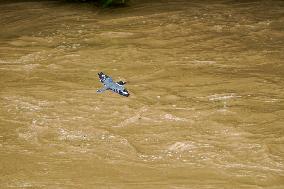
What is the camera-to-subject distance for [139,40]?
5.32m

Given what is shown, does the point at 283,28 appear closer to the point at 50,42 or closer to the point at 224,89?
the point at 224,89

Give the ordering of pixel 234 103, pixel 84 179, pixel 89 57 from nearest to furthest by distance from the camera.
A: pixel 84 179 < pixel 234 103 < pixel 89 57

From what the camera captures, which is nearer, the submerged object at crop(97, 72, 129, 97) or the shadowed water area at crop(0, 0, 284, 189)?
the shadowed water area at crop(0, 0, 284, 189)

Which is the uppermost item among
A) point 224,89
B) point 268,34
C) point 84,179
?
point 268,34

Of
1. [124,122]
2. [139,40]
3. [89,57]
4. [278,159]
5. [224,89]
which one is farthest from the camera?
[139,40]

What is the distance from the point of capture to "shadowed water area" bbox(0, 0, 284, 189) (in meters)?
2.79

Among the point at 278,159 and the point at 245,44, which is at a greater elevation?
the point at 245,44

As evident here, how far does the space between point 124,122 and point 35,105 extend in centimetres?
84

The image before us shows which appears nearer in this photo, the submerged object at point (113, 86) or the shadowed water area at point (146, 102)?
the shadowed water area at point (146, 102)

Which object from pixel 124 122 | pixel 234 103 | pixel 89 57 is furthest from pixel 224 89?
pixel 89 57

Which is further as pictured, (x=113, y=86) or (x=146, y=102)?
(x=113, y=86)

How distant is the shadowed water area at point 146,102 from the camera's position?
2.79m

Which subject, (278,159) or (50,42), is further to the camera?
(50,42)

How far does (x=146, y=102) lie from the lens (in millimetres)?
3746
